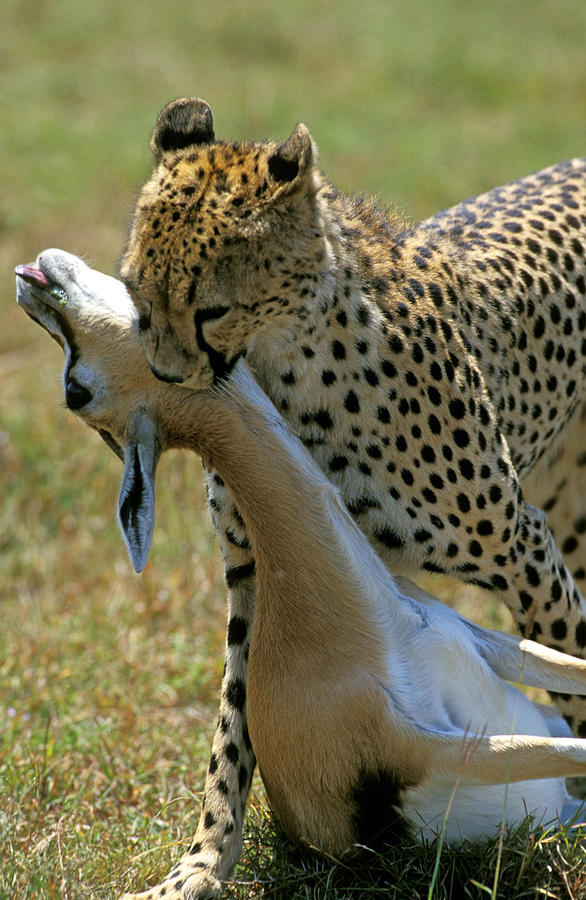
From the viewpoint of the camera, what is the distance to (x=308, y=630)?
2.80 m

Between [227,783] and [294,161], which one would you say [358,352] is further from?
[227,783]

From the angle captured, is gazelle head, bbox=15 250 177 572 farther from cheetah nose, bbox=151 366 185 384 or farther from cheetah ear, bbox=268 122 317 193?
cheetah ear, bbox=268 122 317 193

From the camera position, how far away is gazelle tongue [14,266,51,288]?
2.81 m

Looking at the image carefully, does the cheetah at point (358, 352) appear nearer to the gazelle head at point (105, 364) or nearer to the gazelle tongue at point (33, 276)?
the gazelle head at point (105, 364)

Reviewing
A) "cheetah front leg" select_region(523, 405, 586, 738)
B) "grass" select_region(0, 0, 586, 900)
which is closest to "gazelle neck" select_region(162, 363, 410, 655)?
"grass" select_region(0, 0, 586, 900)

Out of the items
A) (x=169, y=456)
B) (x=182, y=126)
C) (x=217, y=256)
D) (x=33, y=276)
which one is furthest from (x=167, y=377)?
(x=169, y=456)

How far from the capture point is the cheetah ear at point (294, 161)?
2.76m

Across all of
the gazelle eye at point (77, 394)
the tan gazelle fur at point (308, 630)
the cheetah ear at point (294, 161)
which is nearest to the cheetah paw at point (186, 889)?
the tan gazelle fur at point (308, 630)

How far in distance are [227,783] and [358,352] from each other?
1126 millimetres

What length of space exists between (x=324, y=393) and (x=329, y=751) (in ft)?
2.72

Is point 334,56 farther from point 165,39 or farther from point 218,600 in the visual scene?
→ point 218,600

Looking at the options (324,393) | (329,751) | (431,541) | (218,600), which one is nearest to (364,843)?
(329,751)

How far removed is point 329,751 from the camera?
9.06 feet

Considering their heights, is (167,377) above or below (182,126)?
below
